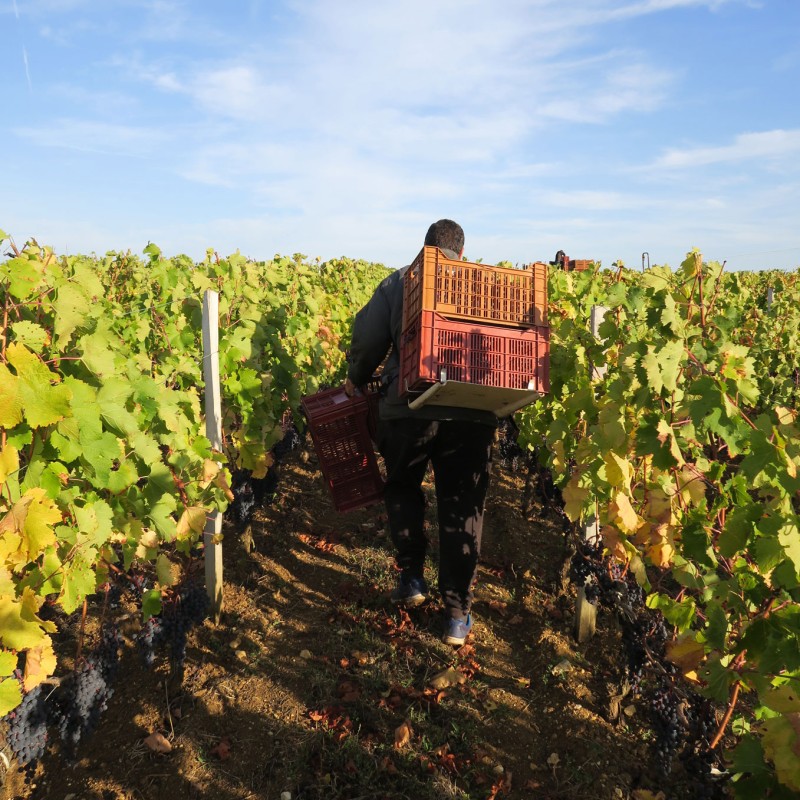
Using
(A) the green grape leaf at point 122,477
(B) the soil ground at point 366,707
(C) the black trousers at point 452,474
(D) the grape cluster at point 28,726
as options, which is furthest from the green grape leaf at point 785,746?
(D) the grape cluster at point 28,726

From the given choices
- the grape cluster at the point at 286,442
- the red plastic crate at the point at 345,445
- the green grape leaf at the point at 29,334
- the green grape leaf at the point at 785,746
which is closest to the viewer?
the green grape leaf at the point at 785,746

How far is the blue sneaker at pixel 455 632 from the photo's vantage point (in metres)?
3.46

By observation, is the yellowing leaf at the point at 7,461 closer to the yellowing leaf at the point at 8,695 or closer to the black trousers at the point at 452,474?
the yellowing leaf at the point at 8,695

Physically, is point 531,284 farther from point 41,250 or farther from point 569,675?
point 41,250

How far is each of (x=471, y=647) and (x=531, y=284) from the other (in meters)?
2.03

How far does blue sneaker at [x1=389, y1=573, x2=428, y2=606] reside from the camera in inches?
149

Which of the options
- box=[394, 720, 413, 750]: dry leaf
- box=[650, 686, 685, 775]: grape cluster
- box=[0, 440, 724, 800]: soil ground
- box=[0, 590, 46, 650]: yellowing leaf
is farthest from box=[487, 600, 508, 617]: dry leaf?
box=[0, 590, 46, 650]: yellowing leaf

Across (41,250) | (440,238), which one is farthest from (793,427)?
(41,250)

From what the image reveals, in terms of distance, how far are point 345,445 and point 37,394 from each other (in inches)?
96.8

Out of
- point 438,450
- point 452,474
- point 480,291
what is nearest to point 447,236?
point 480,291

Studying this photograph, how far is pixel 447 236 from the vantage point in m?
3.23

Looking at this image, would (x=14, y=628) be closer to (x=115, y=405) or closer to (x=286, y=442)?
(x=115, y=405)

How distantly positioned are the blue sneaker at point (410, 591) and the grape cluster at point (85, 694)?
1670 millimetres

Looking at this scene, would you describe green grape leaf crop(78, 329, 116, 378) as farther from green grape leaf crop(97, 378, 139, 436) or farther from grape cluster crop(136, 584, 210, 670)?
grape cluster crop(136, 584, 210, 670)
